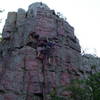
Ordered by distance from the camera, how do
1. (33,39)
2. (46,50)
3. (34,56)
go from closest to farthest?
(34,56) → (46,50) → (33,39)

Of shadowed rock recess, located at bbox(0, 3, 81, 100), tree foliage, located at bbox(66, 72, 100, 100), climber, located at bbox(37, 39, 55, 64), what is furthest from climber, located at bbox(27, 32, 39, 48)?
tree foliage, located at bbox(66, 72, 100, 100)

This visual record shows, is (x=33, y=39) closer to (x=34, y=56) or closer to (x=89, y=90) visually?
(x=34, y=56)

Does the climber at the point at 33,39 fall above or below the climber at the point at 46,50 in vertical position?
above

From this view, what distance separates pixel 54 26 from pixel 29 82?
7.01 metres

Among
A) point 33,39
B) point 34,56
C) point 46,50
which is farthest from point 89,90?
point 33,39

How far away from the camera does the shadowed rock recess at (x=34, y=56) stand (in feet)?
73.8

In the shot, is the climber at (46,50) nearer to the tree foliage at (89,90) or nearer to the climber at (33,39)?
the climber at (33,39)

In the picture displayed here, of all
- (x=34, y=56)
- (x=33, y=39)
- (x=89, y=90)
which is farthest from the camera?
Answer: (x=33, y=39)

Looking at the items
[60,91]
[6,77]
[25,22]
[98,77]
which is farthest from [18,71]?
[98,77]

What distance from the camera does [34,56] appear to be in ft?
79.0

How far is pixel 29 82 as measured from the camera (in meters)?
22.8

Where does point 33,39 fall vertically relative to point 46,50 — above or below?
above

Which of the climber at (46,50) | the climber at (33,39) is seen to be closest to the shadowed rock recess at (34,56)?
the climber at (33,39)

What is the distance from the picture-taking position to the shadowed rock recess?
22.5 m
